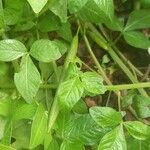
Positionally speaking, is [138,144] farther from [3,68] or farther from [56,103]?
[3,68]

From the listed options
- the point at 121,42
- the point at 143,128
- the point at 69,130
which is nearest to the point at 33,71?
the point at 69,130

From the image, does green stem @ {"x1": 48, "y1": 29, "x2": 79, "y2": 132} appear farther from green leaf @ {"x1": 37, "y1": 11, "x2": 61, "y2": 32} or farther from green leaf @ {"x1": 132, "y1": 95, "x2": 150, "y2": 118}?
green leaf @ {"x1": 132, "y1": 95, "x2": 150, "y2": 118}

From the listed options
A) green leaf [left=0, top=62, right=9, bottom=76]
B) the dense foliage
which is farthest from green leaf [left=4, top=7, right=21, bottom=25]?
green leaf [left=0, top=62, right=9, bottom=76]

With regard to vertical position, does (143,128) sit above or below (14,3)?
below

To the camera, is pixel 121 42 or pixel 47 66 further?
pixel 121 42

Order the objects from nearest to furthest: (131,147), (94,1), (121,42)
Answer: (94,1)
(131,147)
(121,42)

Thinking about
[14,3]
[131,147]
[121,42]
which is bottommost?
[131,147]

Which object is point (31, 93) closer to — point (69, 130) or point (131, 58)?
point (69, 130)

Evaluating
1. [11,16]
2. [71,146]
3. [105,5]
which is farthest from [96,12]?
[71,146]
